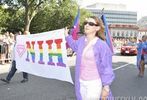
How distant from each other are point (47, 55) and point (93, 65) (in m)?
2.70

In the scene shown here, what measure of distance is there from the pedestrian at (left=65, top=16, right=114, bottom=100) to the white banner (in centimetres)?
171

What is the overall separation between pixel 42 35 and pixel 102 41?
329 centimetres

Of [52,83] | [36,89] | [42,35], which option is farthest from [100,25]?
[52,83]

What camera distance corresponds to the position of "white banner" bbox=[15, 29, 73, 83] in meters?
6.89

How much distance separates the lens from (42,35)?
8117 millimetres

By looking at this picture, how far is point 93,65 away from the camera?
194 inches

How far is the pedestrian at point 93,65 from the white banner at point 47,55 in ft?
5.60

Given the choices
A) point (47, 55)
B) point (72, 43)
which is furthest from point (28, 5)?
point (72, 43)

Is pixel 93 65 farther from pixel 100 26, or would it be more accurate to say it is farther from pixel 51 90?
pixel 51 90

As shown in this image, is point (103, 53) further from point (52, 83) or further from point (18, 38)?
point (52, 83)

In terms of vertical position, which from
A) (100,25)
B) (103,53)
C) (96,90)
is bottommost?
(96,90)

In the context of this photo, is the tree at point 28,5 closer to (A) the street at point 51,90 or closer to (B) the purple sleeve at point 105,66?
(A) the street at point 51,90

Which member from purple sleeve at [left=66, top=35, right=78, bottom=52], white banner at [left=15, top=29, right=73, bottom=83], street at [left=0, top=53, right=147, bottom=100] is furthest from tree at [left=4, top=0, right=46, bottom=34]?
purple sleeve at [left=66, top=35, right=78, bottom=52]

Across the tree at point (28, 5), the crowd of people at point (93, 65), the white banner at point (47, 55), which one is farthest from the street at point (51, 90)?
the tree at point (28, 5)
